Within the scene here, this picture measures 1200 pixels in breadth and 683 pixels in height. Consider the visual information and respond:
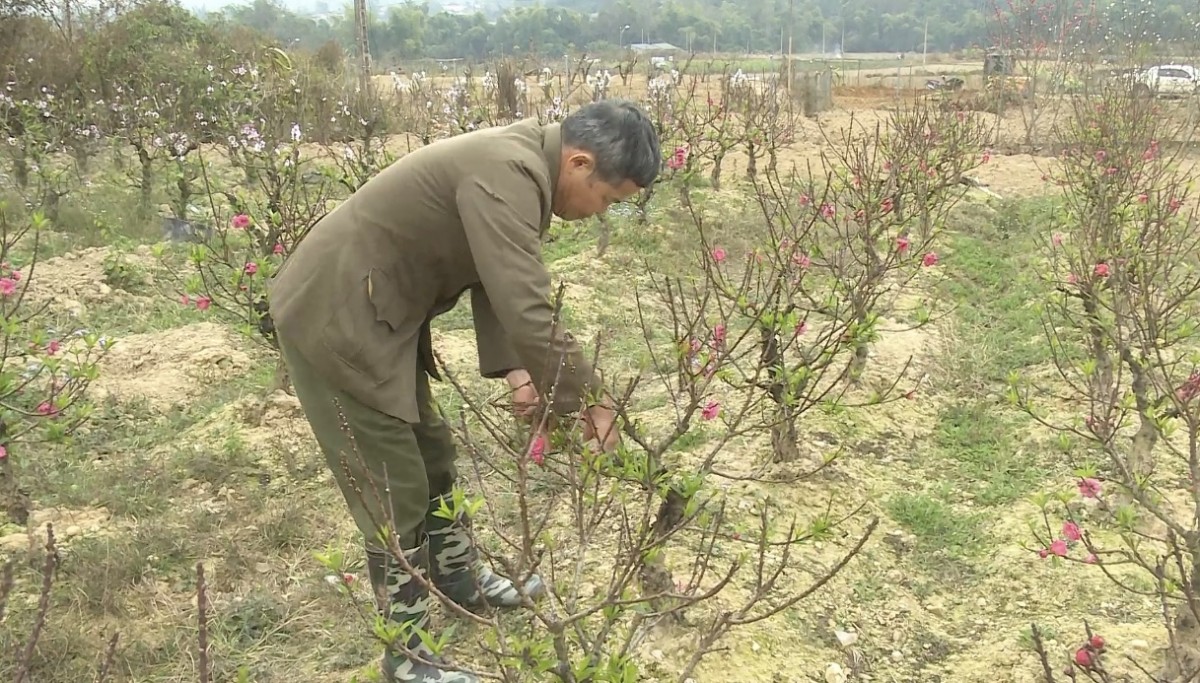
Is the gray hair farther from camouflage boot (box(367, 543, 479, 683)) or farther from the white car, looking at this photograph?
the white car

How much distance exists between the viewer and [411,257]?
2.01m

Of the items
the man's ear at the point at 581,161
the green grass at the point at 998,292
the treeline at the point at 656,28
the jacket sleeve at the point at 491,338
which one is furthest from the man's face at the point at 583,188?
the treeline at the point at 656,28

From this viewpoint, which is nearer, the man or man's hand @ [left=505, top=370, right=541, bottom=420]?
the man

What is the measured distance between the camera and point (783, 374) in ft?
9.91

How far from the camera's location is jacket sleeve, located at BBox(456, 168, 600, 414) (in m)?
1.74

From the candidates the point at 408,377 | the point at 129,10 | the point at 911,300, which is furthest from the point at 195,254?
the point at 129,10

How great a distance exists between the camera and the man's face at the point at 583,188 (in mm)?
1930

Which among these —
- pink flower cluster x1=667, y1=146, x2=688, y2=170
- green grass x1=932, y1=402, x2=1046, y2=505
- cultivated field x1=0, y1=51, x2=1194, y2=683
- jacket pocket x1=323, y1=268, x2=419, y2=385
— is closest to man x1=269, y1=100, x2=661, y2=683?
jacket pocket x1=323, y1=268, x2=419, y2=385

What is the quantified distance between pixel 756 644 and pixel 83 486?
268cm

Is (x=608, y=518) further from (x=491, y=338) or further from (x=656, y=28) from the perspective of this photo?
(x=656, y=28)

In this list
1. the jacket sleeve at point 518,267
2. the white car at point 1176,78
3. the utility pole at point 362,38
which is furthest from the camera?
the utility pole at point 362,38

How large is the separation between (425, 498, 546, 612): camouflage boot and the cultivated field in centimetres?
8

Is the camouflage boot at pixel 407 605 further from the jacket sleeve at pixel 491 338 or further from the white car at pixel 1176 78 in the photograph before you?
the white car at pixel 1176 78

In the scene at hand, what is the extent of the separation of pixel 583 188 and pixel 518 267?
1.04 ft
